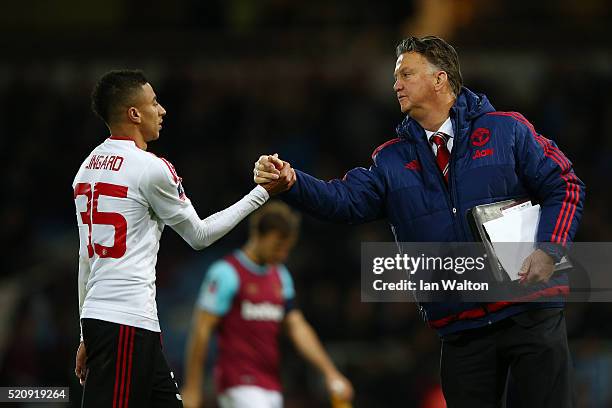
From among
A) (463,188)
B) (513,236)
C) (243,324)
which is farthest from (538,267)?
(243,324)

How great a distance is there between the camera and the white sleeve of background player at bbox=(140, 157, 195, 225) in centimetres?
434

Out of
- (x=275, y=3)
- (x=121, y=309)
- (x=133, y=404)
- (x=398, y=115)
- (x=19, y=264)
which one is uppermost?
(x=275, y=3)

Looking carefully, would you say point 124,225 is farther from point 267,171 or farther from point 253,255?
point 253,255

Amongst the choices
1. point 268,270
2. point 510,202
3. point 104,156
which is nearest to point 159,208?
point 104,156

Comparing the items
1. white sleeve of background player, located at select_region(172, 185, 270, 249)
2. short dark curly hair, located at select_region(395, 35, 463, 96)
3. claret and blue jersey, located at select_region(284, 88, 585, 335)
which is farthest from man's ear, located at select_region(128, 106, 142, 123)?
short dark curly hair, located at select_region(395, 35, 463, 96)

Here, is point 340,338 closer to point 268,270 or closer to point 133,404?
point 268,270

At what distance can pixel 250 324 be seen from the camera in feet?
23.6

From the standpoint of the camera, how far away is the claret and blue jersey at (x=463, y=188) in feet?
14.9

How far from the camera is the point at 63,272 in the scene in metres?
10.8

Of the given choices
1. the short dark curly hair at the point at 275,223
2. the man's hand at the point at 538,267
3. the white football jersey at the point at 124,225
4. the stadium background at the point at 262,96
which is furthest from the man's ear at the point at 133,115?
the stadium background at the point at 262,96

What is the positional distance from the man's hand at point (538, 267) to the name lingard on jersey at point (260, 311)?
10.0 feet

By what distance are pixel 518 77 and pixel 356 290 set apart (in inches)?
139

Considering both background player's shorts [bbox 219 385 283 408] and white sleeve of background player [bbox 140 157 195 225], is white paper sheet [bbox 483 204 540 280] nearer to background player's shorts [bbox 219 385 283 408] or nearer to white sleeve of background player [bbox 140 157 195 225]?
white sleeve of background player [bbox 140 157 195 225]

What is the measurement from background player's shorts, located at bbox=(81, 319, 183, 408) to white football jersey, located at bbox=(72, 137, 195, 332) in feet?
0.16
